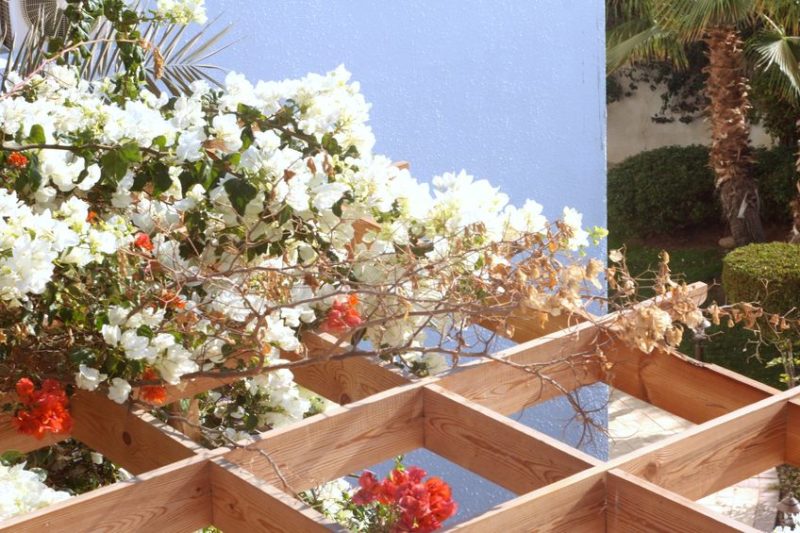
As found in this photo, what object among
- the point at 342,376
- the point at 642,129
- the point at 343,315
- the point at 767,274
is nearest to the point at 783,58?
the point at 767,274

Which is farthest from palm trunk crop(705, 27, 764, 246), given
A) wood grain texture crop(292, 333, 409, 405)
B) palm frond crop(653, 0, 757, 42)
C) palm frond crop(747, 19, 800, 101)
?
wood grain texture crop(292, 333, 409, 405)

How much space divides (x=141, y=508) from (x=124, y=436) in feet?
1.29

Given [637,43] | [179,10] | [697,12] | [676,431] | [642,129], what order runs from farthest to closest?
[642,129]
[637,43]
[697,12]
[676,431]
[179,10]

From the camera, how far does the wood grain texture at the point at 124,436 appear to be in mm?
2471

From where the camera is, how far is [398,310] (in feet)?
8.85

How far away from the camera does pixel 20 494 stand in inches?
90.2

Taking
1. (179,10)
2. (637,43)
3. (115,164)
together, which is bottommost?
(115,164)

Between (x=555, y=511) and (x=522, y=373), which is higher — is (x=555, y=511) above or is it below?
below

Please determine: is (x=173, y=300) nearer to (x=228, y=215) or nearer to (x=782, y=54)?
(x=228, y=215)

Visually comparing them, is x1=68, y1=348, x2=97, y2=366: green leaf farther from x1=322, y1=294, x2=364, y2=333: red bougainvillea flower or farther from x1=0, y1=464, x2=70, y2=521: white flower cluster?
x1=322, y1=294, x2=364, y2=333: red bougainvillea flower

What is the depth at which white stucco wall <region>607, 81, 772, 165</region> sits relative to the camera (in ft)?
54.8

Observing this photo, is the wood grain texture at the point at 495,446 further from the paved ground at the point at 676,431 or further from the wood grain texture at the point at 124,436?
the paved ground at the point at 676,431

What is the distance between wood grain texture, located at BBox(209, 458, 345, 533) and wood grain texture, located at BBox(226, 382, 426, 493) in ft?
0.25

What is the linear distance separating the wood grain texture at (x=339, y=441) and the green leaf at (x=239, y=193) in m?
0.47
